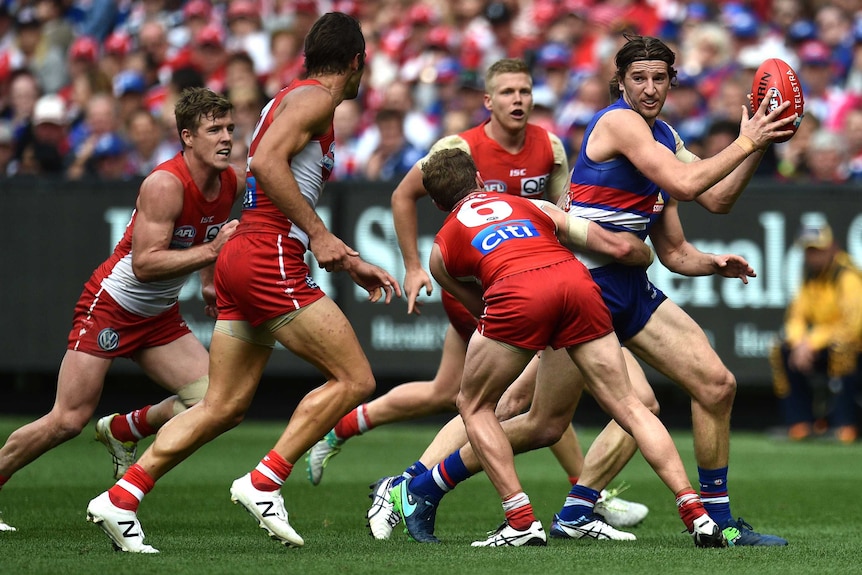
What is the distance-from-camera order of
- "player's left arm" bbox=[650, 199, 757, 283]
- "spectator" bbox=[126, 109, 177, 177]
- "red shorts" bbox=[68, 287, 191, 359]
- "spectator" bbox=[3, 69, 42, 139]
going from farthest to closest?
"spectator" bbox=[3, 69, 42, 139]
"spectator" bbox=[126, 109, 177, 177]
"red shorts" bbox=[68, 287, 191, 359]
"player's left arm" bbox=[650, 199, 757, 283]

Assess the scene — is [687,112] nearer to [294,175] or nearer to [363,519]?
[363,519]

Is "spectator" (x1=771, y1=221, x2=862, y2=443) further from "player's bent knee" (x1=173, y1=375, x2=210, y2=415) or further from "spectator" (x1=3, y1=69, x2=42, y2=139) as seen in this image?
"spectator" (x1=3, y1=69, x2=42, y2=139)

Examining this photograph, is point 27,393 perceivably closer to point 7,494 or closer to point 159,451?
point 7,494

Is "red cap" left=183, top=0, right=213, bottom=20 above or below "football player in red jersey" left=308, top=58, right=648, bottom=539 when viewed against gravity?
above

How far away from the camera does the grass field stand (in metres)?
6.25

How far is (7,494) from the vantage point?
9391 millimetres

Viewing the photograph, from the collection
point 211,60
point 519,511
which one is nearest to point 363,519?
point 519,511

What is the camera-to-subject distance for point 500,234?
6.96 metres

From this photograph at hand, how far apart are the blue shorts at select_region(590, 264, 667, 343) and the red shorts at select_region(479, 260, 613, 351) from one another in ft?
1.10

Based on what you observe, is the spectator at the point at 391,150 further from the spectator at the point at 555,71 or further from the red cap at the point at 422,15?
the red cap at the point at 422,15

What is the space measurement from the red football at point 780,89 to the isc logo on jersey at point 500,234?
4.32 ft

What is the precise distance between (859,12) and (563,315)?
38.0ft

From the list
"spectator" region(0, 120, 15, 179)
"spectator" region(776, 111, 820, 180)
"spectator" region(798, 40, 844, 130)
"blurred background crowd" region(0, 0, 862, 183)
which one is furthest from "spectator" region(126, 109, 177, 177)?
"spectator" region(798, 40, 844, 130)

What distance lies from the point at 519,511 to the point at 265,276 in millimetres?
1737
